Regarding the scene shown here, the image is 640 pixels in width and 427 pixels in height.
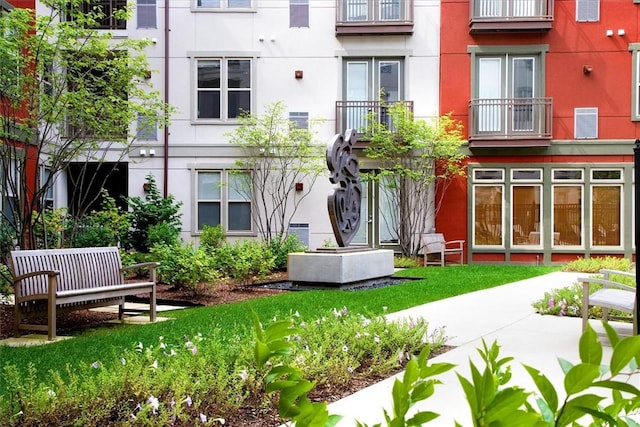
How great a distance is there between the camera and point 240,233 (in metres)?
17.3

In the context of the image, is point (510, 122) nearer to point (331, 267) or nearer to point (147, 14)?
point (331, 267)

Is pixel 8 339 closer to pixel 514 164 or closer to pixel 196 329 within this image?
pixel 196 329

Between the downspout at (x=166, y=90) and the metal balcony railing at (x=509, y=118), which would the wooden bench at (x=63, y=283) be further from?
the metal balcony railing at (x=509, y=118)

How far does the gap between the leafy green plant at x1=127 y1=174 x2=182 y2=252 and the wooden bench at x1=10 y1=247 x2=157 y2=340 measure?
7119mm

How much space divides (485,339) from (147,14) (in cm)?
1431

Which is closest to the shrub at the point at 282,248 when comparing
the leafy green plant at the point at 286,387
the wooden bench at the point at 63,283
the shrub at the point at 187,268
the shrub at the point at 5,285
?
the shrub at the point at 187,268

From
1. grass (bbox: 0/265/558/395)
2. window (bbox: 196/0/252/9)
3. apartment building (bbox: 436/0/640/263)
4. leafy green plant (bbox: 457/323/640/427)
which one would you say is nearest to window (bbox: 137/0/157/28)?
window (bbox: 196/0/252/9)

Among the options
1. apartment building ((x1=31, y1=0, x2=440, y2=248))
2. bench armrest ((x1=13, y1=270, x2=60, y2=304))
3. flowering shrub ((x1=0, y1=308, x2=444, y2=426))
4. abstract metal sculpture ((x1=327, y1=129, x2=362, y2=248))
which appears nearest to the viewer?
flowering shrub ((x1=0, y1=308, x2=444, y2=426))

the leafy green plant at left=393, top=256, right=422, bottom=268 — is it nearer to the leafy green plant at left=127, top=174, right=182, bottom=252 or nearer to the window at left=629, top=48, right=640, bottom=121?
the leafy green plant at left=127, top=174, right=182, bottom=252

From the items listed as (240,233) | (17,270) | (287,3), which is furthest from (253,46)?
(17,270)

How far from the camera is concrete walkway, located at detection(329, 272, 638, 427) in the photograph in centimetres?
389

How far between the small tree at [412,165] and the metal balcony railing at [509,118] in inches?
22.4

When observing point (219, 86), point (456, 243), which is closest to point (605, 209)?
point (456, 243)

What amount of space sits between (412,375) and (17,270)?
6487 millimetres
